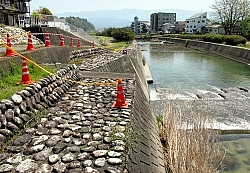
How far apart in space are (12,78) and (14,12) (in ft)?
72.7

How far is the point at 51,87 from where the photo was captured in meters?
6.39

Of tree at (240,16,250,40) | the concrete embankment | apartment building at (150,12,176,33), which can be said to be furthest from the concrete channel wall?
apartment building at (150,12,176,33)

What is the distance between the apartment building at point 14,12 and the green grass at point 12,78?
17.8 m

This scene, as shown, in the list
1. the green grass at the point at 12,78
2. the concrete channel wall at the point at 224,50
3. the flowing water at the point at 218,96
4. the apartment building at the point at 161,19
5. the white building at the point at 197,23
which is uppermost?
the apartment building at the point at 161,19

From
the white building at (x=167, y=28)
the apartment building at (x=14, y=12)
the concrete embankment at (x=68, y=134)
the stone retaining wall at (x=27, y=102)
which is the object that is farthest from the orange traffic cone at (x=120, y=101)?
the white building at (x=167, y=28)

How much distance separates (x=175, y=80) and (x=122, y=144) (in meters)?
16.2

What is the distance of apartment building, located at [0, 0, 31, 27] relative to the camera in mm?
22656

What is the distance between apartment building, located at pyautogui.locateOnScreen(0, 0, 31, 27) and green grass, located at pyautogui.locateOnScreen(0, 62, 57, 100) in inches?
700

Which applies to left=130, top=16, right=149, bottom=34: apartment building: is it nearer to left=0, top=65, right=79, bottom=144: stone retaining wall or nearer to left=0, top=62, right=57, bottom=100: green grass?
left=0, top=62, right=57, bottom=100: green grass

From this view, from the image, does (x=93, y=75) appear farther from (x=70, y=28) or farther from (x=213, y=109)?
(x=70, y=28)

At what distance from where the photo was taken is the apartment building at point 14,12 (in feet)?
74.3

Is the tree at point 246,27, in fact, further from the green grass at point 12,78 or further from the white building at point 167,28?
the white building at point 167,28

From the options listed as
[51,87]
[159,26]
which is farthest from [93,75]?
[159,26]

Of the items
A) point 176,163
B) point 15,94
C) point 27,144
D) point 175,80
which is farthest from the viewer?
point 175,80
